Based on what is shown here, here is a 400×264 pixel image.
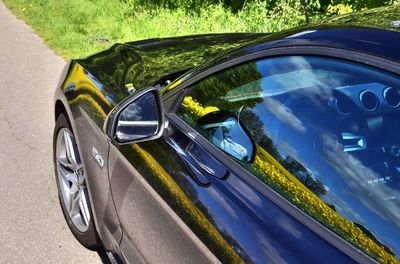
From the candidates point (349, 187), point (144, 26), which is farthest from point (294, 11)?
point (349, 187)

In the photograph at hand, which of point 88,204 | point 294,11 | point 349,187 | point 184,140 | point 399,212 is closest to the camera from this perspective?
point 399,212

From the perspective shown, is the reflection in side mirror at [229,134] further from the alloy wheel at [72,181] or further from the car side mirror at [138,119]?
the alloy wheel at [72,181]

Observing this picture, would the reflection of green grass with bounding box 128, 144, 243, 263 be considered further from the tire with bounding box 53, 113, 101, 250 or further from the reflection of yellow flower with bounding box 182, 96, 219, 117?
the tire with bounding box 53, 113, 101, 250

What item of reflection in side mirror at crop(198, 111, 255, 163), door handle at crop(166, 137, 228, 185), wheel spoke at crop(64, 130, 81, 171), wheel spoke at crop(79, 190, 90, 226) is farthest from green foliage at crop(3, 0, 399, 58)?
door handle at crop(166, 137, 228, 185)

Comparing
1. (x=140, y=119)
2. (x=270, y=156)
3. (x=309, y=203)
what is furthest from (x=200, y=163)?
(x=309, y=203)

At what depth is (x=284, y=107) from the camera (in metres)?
2.11

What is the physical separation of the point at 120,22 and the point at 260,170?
7.56 metres

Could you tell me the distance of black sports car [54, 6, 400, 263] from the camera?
1685 millimetres

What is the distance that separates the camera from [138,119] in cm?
242

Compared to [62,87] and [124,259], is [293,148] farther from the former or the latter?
[62,87]

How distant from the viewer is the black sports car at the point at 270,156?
1685mm

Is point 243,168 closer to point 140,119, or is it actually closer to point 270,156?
point 270,156

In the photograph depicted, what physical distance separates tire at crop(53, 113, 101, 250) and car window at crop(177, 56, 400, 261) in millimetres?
1344

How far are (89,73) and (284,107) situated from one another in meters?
→ 1.66
